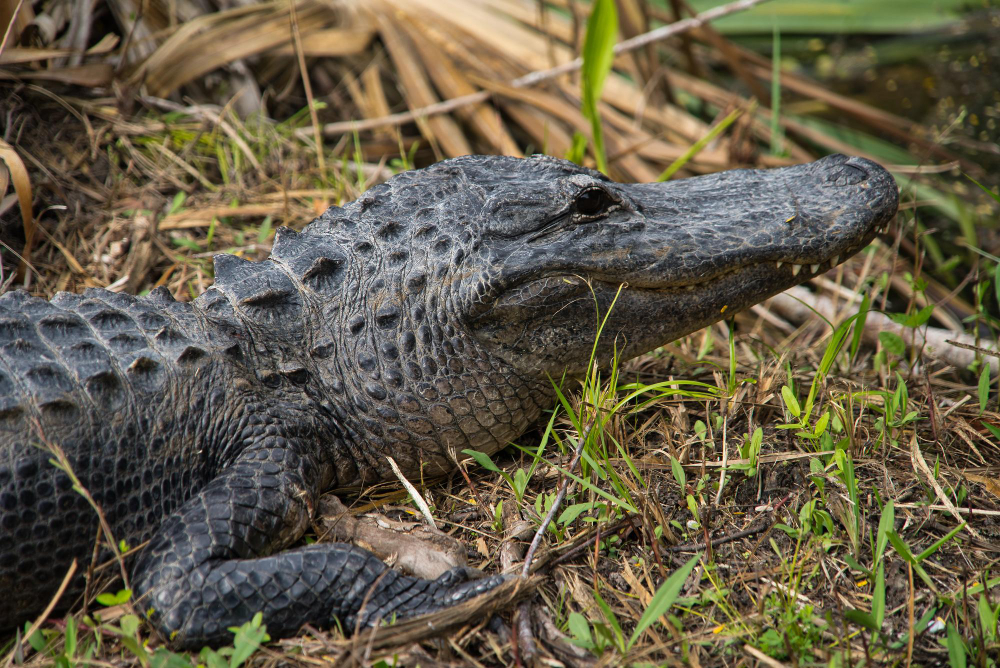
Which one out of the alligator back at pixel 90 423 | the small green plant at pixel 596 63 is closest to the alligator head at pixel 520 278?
the alligator back at pixel 90 423

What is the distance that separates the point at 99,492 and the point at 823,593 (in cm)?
202

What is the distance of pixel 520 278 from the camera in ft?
8.00

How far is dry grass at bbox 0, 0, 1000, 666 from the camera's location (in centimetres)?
194

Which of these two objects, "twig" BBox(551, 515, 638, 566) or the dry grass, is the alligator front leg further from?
"twig" BBox(551, 515, 638, 566)

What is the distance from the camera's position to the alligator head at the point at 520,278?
2.46m

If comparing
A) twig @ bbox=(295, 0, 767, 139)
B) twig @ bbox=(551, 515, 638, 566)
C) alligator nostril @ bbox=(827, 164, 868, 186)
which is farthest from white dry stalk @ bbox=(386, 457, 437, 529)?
twig @ bbox=(295, 0, 767, 139)

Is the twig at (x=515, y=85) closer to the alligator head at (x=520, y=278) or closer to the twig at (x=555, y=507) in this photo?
the alligator head at (x=520, y=278)

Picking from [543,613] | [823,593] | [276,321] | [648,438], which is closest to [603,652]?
[543,613]

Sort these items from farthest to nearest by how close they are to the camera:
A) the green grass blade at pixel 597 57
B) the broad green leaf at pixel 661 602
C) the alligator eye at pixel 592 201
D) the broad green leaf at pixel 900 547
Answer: the green grass blade at pixel 597 57 → the alligator eye at pixel 592 201 → the broad green leaf at pixel 900 547 → the broad green leaf at pixel 661 602

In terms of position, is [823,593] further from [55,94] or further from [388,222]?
[55,94]

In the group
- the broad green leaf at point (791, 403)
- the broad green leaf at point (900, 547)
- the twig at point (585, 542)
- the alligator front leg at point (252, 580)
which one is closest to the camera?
the broad green leaf at point (900, 547)

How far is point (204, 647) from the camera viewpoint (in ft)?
6.29

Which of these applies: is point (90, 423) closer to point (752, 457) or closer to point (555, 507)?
point (555, 507)

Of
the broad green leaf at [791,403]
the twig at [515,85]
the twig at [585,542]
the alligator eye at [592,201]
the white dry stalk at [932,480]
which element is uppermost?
the twig at [515,85]
